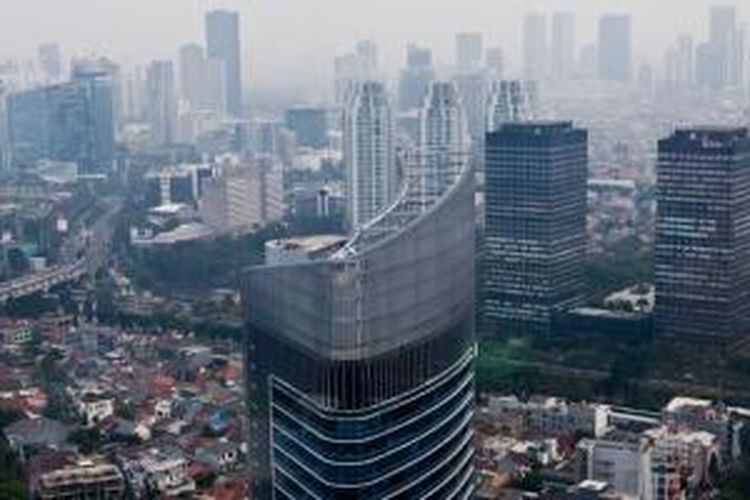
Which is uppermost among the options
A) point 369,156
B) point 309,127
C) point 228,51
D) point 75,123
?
point 228,51

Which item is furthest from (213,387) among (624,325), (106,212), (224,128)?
(224,128)

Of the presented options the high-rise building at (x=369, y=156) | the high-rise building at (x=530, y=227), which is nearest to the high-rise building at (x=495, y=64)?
the high-rise building at (x=369, y=156)

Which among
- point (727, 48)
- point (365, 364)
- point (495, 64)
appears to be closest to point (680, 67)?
point (727, 48)

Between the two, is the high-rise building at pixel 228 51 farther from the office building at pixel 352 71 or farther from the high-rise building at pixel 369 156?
the high-rise building at pixel 369 156

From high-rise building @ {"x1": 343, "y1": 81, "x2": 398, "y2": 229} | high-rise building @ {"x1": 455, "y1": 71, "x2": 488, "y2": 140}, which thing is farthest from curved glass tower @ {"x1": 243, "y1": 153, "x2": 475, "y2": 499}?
high-rise building @ {"x1": 455, "y1": 71, "x2": 488, "y2": 140}

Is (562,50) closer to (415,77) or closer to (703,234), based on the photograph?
(415,77)

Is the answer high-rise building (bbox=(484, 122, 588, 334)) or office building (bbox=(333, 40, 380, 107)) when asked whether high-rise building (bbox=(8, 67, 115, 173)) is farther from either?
high-rise building (bbox=(484, 122, 588, 334))
